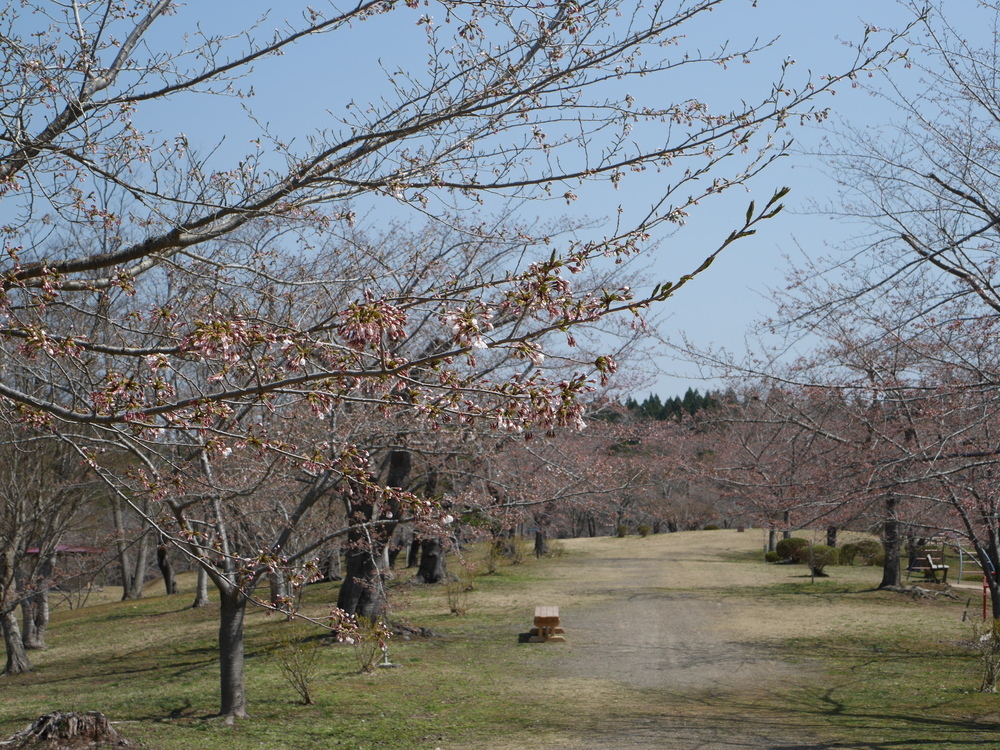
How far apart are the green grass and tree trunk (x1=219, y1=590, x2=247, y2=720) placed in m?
0.26

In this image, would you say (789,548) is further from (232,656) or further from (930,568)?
(232,656)

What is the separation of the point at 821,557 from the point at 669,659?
47.0ft

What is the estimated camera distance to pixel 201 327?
307 cm

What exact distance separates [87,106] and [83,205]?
3.05ft

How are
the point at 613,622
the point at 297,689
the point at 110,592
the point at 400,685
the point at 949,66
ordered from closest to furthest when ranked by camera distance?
1. the point at 949,66
2. the point at 297,689
3. the point at 400,685
4. the point at 613,622
5. the point at 110,592

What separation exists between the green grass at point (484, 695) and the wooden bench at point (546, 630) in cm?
47

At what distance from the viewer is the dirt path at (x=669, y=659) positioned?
8281 millimetres

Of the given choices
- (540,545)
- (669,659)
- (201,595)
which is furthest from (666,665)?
(540,545)

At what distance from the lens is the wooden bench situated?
14125 millimetres

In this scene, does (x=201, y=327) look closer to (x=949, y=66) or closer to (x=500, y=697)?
(x=949, y=66)

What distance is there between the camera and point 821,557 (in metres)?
25.1

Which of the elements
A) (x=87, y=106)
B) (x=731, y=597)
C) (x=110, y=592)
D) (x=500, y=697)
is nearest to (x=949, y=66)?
(x=87, y=106)

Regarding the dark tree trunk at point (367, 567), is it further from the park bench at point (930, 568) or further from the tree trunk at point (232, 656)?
the park bench at point (930, 568)

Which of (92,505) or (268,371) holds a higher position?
(268,371)
